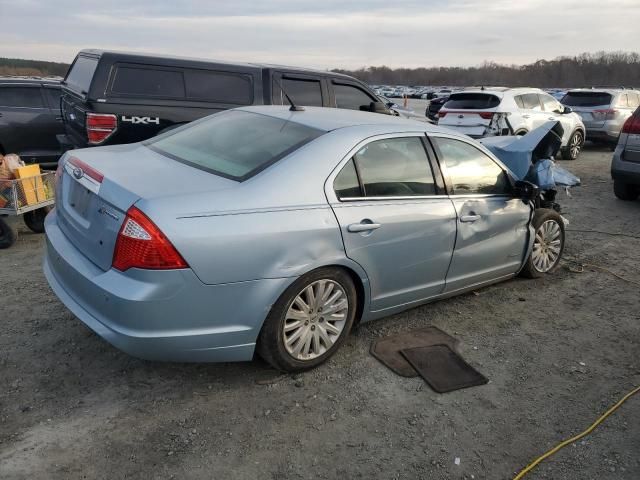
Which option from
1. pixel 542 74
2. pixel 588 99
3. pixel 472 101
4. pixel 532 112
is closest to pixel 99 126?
pixel 472 101

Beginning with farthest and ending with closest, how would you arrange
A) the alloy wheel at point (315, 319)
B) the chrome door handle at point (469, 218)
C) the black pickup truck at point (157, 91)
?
the black pickup truck at point (157, 91), the chrome door handle at point (469, 218), the alloy wheel at point (315, 319)

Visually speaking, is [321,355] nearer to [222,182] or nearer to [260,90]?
[222,182]

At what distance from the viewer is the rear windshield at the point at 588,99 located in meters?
14.5

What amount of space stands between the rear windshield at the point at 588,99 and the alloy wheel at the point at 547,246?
1107 cm

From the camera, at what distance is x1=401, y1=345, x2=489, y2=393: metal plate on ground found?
3.41m

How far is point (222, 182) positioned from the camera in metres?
3.05

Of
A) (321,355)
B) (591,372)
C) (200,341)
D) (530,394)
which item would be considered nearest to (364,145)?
(321,355)

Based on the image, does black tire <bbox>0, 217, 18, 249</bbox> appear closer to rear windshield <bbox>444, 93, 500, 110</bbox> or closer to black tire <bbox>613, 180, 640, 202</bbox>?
black tire <bbox>613, 180, 640, 202</bbox>

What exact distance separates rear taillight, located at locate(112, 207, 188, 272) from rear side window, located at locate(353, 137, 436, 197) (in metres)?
1.33

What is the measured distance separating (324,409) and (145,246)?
4.41 feet

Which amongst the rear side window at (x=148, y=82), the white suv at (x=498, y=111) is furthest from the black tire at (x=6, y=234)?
the white suv at (x=498, y=111)

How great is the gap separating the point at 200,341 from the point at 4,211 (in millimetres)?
3633

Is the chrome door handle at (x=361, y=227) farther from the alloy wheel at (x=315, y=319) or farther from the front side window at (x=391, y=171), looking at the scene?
the alloy wheel at (x=315, y=319)

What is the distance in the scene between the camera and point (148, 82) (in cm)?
640
